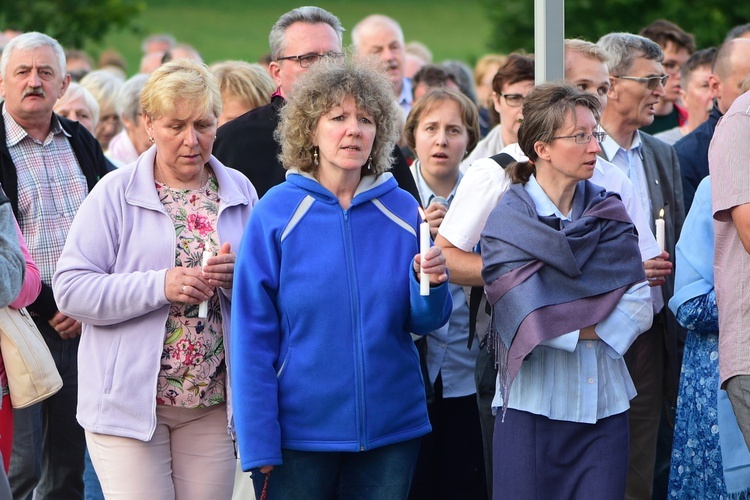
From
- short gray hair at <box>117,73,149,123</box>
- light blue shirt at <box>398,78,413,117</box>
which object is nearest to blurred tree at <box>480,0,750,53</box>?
light blue shirt at <box>398,78,413,117</box>

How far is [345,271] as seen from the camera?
4047 mm

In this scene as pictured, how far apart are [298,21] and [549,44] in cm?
117

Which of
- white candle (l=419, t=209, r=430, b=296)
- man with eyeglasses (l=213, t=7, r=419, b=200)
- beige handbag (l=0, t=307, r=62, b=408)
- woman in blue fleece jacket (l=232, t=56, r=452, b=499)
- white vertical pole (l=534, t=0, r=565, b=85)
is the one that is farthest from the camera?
man with eyeglasses (l=213, t=7, r=419, b=200)

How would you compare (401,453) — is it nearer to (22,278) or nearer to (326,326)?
(326,326)

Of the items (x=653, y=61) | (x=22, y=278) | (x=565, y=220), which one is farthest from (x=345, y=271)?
(x=653, y=61)

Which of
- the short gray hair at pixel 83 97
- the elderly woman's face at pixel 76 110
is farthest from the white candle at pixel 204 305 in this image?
the short gray hair at pixel 83 97

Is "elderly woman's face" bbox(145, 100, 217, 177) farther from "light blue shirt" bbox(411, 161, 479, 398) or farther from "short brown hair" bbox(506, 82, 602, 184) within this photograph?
"light blue shirt" bbox(411, 161, 479, 398)

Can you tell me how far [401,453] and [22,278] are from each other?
1.51 meters

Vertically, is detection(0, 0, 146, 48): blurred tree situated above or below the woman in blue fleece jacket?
above

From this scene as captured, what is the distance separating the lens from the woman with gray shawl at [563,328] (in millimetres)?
4250

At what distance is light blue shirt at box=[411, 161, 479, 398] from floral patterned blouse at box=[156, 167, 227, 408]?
1447 millimetres

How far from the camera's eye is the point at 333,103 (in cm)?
418

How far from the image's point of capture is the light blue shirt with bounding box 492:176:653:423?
4.25 m

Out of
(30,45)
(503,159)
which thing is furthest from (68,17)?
(503,159)
